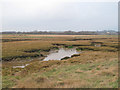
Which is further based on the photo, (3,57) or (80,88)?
(3,57)

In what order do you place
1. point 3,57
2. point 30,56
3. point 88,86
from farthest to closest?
point 30,56 < point 3,57 < point 88,86

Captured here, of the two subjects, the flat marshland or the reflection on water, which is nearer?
the flat marshland

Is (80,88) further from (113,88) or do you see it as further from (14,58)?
(14,58)

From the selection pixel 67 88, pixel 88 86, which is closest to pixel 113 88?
pixel 88 86

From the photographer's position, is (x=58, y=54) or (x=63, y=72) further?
(x=58, y=54)

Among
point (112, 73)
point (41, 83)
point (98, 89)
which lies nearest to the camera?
point (98, 89)

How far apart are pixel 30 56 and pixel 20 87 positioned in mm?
22342

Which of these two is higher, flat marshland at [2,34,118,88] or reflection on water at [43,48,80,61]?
flat marshland at [2,34,118,88]

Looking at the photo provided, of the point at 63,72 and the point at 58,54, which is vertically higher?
the point at 63,72

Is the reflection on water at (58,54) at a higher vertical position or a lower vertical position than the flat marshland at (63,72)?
lower

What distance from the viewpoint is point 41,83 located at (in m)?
9.51

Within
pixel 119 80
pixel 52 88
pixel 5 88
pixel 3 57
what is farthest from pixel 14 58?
pixel 119 80

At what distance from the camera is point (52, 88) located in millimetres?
8516

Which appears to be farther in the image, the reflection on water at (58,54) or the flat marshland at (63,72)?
the reflection on water at (58,54)
